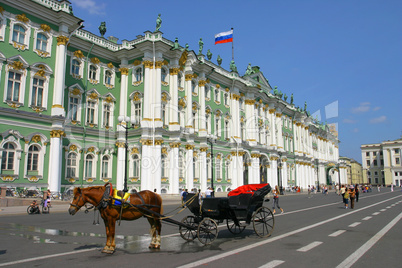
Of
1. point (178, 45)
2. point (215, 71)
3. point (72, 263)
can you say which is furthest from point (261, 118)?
point (72, 263)

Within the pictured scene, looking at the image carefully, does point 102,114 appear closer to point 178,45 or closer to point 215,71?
point 178,45

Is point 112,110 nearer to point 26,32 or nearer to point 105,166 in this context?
point 105,166

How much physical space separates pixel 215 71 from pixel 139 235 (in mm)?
36035

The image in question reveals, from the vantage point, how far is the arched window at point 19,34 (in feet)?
92.0

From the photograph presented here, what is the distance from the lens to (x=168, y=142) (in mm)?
36375

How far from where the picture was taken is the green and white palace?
28.0m

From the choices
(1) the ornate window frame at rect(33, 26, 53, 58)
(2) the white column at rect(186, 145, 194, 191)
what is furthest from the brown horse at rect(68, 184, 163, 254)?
(2) the white column at rect(186, 145, 194, 191)

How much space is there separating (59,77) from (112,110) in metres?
8.24

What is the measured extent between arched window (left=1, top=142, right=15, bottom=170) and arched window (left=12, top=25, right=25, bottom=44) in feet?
29.7

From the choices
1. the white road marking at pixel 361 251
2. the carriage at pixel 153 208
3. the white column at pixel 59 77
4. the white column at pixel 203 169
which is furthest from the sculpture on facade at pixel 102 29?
the white road marking at pixel 361 251

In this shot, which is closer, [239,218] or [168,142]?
[239,218]

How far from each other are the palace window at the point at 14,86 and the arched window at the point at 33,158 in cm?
442

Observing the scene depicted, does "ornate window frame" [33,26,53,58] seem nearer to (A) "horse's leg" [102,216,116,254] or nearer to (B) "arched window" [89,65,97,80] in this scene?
(B) "arched window" [89,65,97,80]

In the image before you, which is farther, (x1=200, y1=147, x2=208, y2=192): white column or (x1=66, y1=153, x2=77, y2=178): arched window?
(x1=200, y1=147, x2=208, y2=192): white column
